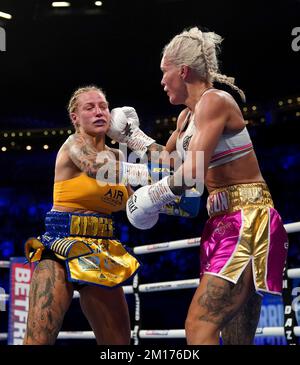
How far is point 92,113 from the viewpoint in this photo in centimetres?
290

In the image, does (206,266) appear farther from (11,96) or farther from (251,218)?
(11,96)

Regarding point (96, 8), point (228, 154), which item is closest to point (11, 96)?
point (96, 8)

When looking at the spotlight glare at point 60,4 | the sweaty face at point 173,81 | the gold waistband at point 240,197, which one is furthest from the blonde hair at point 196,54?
the spotlight glare at point 60,4

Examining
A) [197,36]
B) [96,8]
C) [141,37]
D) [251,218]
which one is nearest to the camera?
[251,218]

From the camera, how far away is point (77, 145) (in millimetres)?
2824

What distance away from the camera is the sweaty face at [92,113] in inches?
114

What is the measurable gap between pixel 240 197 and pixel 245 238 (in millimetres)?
159

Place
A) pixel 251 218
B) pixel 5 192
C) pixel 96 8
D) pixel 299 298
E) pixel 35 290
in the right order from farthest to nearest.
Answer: pixel 5 192
pixel 96 8
pixel 299 298
pixel 35 290
pixel 251 218

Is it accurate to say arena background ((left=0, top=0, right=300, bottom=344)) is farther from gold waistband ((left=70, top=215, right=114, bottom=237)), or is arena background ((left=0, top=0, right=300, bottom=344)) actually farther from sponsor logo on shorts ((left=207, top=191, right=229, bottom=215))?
sponsor logo on shorts ((left=207, top=191, right=229, bottom=215))

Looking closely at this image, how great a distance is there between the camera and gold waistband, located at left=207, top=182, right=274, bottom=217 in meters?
2.23

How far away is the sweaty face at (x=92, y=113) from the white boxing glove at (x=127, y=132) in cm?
7

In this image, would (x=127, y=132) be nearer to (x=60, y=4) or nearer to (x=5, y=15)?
(x=60, y=4)

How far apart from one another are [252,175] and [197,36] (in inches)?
22.4

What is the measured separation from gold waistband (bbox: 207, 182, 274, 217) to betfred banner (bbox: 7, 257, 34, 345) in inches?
113
